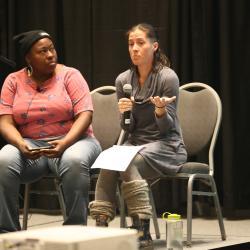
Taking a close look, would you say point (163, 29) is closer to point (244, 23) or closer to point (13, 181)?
point (244, 23)

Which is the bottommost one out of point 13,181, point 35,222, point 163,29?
point 35,222

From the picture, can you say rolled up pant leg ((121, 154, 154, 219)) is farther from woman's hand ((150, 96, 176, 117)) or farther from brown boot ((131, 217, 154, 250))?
woman's hand ((150, 96, 176, 117))

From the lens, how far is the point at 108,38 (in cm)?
→ 538

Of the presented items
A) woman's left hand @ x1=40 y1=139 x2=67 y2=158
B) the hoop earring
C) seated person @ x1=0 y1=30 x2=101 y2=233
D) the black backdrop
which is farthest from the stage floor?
the hoop earring

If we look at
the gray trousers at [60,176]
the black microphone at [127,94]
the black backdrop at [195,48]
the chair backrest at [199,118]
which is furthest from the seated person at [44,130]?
the black backdrop at [195,48]

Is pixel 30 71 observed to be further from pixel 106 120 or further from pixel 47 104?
pixel 106 120

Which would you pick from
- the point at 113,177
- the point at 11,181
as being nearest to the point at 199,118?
the point at 113,177

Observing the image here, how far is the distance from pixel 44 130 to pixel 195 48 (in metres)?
1.59

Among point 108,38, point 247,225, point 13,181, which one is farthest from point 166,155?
point 108,38

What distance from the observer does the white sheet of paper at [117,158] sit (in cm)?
335

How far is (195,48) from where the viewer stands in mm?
4969

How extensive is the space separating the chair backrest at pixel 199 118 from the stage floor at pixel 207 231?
1.66ft

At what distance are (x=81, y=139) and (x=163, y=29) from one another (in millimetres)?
1630

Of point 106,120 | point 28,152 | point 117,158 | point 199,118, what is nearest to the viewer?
point 117,158
